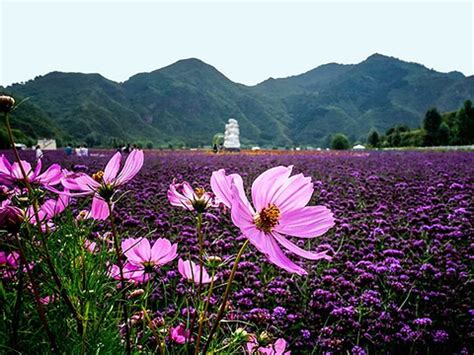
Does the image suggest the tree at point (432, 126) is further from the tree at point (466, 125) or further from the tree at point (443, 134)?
the tree at point (466, 125)

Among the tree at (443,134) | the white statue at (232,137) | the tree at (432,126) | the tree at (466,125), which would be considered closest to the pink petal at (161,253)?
the white statue at (232,137)

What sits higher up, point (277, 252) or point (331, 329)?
point (277, 252)

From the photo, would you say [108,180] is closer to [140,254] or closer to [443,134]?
[140,254]

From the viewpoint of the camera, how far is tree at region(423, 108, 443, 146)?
42.8m

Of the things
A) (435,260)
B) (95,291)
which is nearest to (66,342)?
(95,291)

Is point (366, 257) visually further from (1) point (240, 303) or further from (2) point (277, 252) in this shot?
(2) point (277, 252)

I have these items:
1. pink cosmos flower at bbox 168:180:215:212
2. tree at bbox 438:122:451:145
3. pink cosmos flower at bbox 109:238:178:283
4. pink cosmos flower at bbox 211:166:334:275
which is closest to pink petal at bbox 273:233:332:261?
pink cosmos flower at bbox 211:166:334:275

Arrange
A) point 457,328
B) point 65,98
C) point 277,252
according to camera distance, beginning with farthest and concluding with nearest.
→ 1. point 65,98
2. point 457,328
3. point 277,252

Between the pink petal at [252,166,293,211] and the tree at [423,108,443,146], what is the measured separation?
152 feet

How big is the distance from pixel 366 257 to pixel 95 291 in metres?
2.32

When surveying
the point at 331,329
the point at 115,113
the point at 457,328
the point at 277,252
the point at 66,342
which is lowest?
the point at 457,328

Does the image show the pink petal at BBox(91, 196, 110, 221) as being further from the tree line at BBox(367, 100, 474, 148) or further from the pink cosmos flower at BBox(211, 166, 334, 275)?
the tree line at BBox(367, 100, 474, 148)

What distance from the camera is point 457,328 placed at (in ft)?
7.26

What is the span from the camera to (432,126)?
43125 millimetres
